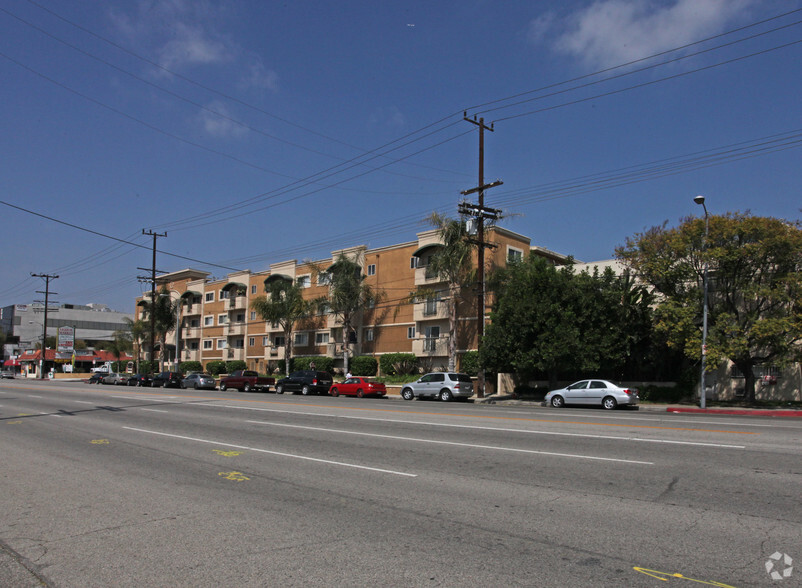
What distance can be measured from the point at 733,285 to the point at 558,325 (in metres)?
8.35

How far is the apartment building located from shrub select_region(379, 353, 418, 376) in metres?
0.67

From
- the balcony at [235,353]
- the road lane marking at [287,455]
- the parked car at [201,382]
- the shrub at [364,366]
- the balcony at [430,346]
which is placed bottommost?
the parked car at [201,382]

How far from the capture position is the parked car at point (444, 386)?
33875mm

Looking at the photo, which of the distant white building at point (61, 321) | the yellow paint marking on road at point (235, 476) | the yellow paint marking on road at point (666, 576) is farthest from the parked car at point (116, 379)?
the distant white building at point (61, 321)

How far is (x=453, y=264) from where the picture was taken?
134 ft

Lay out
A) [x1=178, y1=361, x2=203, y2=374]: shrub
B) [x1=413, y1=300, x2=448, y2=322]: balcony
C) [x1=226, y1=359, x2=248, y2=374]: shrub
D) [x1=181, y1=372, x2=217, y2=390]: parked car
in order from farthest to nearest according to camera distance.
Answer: [x1=178, y1=361, x2=203, y2=374]: shrub < [x1=226, y1=359, x2=248, y2=374]: shrub < [x1=181, y1=372, x2=217, y2=390]: parked car < [x1=413, y1=300, x2=448, y2=322]: balcony

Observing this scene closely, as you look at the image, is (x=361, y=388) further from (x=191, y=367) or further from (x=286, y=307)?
(x=191, y=367)

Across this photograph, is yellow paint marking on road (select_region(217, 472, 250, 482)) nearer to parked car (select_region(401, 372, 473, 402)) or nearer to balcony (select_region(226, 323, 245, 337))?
parked car (select_region(401, 372, 473, 402))

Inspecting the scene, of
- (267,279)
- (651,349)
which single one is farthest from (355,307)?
(651,349)

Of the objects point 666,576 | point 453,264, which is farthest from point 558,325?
point 666,576

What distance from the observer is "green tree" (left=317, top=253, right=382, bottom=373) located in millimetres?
49375

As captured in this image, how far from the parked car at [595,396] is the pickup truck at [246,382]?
23.6 m

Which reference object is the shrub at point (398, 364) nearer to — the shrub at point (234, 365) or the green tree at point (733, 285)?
the green tree at point (733, 285)

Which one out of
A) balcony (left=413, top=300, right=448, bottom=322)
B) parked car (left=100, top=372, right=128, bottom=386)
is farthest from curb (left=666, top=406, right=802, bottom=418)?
parked car (left=100, top=372, right=128, bottom=386)
